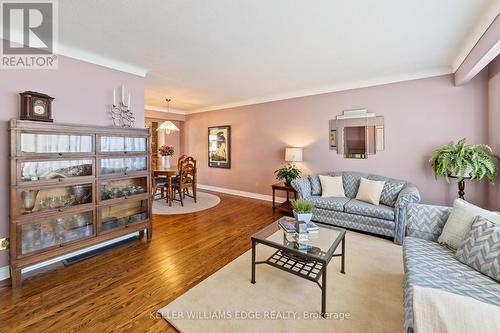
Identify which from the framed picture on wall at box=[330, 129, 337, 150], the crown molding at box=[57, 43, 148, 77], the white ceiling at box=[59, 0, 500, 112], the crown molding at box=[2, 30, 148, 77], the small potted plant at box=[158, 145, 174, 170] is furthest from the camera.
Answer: the small potted plant at box=[158, 145, 174, 170]

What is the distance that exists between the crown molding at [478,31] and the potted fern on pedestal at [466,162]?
3.71 ft

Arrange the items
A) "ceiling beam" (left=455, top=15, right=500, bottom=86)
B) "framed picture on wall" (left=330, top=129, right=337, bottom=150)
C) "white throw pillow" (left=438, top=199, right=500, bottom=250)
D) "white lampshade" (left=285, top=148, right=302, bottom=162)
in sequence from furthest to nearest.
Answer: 1. "white lampshade" (left=285, top=148, right=302, bottom=162)
2. "framed picture on wall" (left=330, top=129, right=337, bottom=150)
3. "ceiling beam" (left=455, top=15, right=500, bottom=86)
4. "white throw pillow" (left=438, top=199, right=500, bottom=250)

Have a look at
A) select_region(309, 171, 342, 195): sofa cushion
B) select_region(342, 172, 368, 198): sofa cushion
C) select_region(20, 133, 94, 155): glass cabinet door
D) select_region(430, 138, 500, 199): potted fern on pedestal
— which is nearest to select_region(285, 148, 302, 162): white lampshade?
select_region(309, 171, 342, 195): sofa cushion

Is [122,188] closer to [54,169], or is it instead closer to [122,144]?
[122,144]

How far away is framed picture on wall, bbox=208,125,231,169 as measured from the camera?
240 inches

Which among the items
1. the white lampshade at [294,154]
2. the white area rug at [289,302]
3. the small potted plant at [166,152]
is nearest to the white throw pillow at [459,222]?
the white area rug at [289,302]

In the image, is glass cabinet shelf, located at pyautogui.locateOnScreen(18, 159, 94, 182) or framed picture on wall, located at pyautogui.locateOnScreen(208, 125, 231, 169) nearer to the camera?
glass cabinet shelf, located at pyautogui.locateOnScreen(18, 159, 94, 182)

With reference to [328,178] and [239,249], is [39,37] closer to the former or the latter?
[239,249]

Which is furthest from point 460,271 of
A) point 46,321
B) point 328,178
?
point 46,321

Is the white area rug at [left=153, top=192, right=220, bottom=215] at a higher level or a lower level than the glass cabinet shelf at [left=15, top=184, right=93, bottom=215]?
lower

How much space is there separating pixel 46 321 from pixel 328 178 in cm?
381

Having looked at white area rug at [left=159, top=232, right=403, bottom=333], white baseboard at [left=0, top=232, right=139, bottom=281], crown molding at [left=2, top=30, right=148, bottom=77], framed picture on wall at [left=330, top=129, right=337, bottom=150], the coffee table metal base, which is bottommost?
white area rug at [left=159, top=232, right=403, bottom=333]

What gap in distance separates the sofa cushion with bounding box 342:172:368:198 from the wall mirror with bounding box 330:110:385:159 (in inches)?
15.7

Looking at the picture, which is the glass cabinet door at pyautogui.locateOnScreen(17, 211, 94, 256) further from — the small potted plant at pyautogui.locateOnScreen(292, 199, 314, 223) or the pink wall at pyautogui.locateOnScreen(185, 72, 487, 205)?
the pink wall at pyautogui.locateOnScreen(185, 72, 487, 205)
